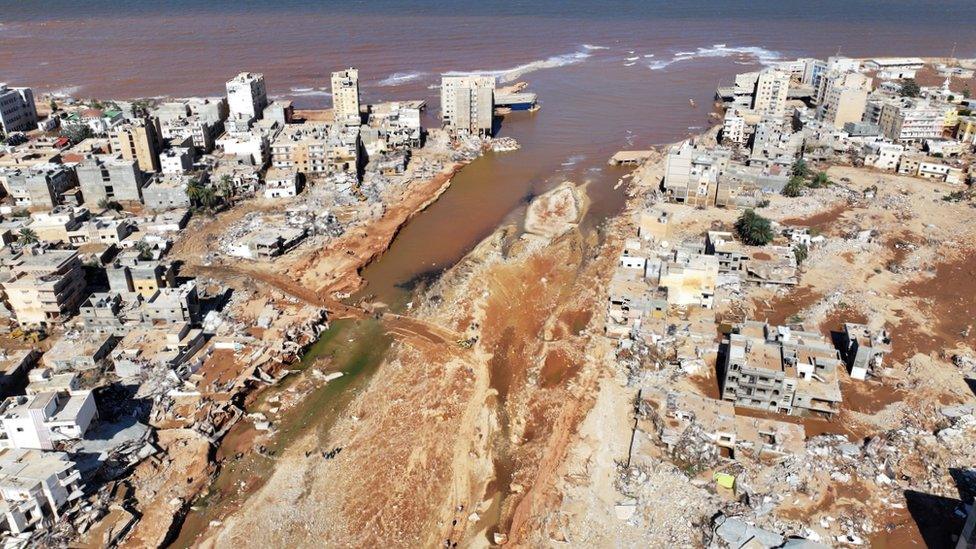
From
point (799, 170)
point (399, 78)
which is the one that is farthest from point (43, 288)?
point (399, 78)

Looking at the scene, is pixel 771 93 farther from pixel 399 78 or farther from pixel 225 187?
pixel 225 187

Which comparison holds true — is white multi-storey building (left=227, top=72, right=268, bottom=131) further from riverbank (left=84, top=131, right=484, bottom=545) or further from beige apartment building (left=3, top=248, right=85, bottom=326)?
Result: beige apartment building (left=3, top=248, right=85, bottom=326)

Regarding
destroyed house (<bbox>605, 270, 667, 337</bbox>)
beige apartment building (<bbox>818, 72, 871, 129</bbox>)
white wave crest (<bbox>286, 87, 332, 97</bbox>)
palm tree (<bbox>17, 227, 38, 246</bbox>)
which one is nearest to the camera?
destroyed house (<bbox>605, 270, 667, 337</bbox>)

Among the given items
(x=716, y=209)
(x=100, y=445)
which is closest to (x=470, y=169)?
(x=716, y=209)

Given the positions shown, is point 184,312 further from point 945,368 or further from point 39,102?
point 39,102

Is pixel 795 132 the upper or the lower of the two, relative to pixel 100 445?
upper

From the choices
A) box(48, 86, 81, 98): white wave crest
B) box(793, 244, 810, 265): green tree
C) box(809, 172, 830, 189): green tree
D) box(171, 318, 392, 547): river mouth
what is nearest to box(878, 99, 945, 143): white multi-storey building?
box(809, 172, 830, 189): green tree

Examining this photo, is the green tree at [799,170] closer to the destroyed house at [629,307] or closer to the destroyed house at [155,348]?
the destroyed house at [629,307]
